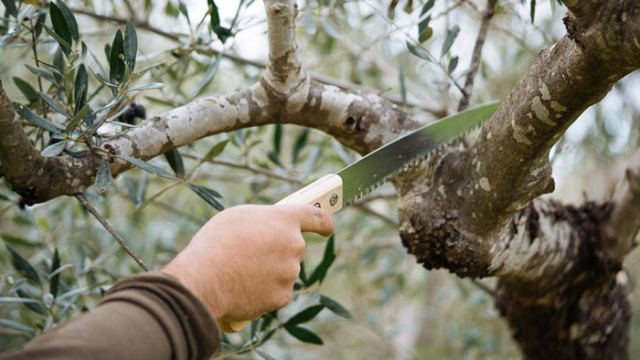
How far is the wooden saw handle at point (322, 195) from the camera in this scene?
3.64 feet

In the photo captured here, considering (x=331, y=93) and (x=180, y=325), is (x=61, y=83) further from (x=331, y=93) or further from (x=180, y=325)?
(x=180, y=325)

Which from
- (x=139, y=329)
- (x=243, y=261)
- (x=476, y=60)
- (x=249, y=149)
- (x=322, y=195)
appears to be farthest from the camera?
(x=249, y=149)

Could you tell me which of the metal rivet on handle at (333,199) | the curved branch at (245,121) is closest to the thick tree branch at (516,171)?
the curved branch at (245,121)

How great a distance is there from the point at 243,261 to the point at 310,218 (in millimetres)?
165

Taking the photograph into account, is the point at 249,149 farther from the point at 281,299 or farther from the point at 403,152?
the point at 281,299

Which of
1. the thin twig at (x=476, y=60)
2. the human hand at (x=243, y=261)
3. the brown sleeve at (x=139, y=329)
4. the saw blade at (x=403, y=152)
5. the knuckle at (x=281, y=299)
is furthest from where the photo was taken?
the thin twig at (x=476, y=60)

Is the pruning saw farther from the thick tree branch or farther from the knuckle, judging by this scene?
the knuckle

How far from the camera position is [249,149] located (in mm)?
1884

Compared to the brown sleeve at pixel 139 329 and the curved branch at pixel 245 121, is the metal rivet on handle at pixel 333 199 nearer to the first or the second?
the curved branch at pixel 245 121

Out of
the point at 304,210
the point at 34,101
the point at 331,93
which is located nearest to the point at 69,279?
the point at 34,101

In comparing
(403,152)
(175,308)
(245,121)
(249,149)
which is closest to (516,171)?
(403,152)

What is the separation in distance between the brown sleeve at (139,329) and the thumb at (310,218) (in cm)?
25

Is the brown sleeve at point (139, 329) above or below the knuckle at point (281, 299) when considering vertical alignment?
above

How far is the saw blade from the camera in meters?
1.27
